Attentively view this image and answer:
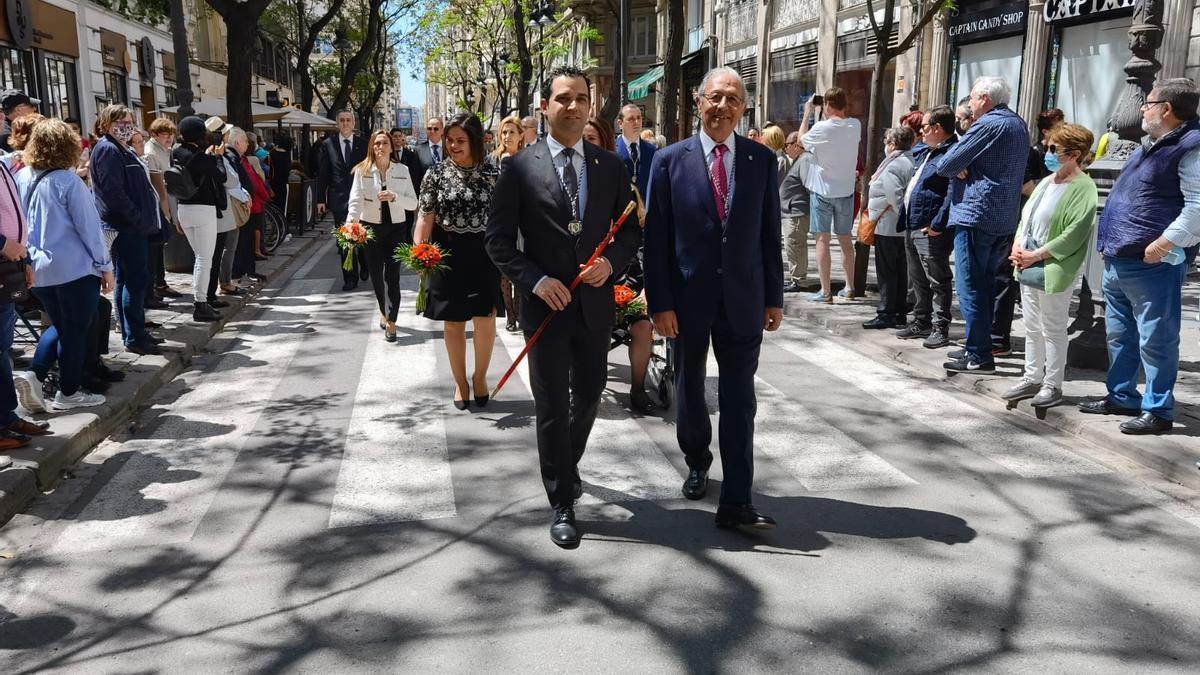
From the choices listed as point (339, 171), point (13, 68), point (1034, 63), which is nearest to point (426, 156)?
point (339, 171)

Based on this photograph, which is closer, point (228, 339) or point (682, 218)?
point (682, 218)

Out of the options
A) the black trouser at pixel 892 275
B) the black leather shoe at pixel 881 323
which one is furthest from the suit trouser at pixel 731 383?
the black trouser at pixel 892 275

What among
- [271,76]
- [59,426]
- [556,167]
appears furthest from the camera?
[271,76]

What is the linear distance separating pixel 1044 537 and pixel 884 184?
202 inches

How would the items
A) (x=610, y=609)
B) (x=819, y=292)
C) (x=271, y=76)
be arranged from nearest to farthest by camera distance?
(x=610, y=609), (x=819, y=292), (x=271, y=76)

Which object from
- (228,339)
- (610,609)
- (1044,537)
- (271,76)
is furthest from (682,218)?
(271,76)

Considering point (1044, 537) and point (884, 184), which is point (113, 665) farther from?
point (884, 184)

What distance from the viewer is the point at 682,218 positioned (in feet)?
13.9

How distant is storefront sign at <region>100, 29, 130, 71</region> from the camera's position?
2984 cm

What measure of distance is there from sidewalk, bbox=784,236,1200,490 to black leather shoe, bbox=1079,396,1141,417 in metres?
0.05

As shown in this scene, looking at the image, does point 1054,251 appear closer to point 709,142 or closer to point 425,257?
point 709,142

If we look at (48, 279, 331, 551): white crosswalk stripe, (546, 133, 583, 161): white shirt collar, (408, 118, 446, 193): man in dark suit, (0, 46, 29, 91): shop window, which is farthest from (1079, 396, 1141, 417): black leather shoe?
(0, 46, 29, 91): shop window

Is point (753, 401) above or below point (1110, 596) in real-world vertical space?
above

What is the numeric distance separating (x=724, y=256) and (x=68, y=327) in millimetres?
4252
